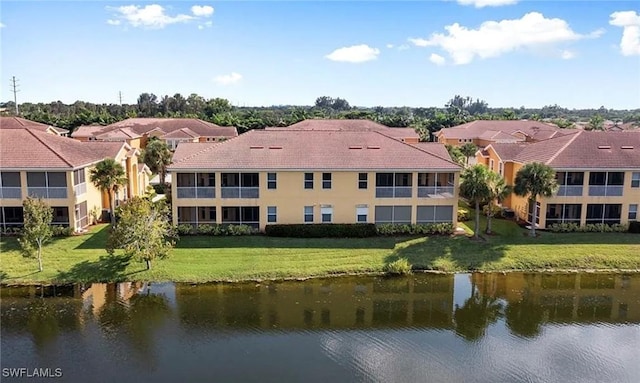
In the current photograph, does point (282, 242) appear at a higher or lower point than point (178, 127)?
lower

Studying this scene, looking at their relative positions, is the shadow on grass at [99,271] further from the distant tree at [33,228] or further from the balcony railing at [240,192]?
the balcony railing at [240,192]

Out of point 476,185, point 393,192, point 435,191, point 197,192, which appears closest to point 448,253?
point 476,185

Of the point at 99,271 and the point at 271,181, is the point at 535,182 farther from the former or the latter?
the point at 99,271

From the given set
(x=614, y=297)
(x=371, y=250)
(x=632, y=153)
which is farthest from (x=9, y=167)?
(x=632, y=153)

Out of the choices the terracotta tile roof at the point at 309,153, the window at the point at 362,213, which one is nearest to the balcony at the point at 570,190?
the terracotta tile roof at the point at 309,153

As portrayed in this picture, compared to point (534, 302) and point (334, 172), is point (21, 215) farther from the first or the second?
point (534, 302)

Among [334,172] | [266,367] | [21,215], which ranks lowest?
[266,367]

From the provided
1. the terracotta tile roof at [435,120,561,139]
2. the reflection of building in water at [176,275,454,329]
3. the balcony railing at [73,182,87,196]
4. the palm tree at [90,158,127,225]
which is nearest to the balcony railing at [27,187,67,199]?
the balcony railing at [73,182,87,196]
